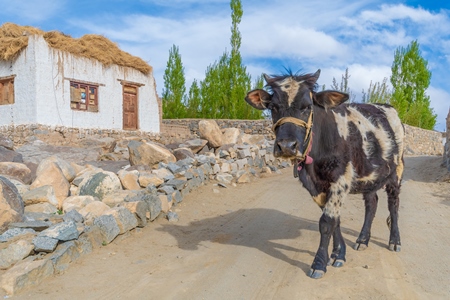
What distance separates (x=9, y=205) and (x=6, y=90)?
13.3m

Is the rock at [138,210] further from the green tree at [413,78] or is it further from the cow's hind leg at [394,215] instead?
the green tree at [413,78]

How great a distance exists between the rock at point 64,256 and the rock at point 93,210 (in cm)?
80

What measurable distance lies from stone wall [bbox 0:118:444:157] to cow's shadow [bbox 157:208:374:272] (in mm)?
7805

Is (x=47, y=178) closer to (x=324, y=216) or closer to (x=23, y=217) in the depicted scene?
(x=23, y=217)

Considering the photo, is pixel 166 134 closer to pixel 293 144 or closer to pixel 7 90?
pixel 7 90

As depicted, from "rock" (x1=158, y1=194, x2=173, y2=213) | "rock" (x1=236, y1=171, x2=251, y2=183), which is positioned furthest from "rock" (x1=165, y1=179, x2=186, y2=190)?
"rock" (x1=236, y1=171, x2=251, y2=183)

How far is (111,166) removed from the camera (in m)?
9.62

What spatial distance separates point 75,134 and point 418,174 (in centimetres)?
1291

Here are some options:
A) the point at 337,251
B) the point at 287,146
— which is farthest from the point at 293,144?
the point at 337,251

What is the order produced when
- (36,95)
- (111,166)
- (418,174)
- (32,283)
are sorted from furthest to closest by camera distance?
1. (36,95)
2. (418,174)
3. (111,166)
4. (32,283)

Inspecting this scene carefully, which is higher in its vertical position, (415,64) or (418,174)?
(415,64)

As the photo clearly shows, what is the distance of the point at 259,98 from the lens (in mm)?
3875

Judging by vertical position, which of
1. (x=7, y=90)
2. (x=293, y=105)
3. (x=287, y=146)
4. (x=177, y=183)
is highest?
(x=7, y=90)

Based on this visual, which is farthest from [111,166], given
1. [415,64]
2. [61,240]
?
[415,64]
